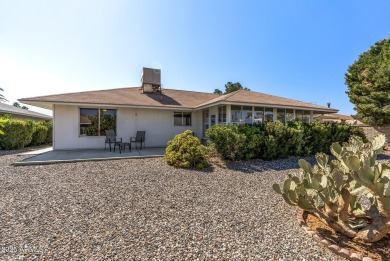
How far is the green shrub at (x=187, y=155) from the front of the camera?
714 cm

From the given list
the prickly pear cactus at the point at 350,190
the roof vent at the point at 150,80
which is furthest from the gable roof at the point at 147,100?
the prickly pear cactus at the point at 350,190

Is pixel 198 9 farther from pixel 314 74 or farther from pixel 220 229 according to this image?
pixel 314 74

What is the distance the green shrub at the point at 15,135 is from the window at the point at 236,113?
1361cm

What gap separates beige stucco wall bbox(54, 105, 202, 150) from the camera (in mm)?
10633

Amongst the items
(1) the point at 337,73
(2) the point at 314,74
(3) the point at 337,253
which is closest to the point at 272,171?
(3) the point at 337,253

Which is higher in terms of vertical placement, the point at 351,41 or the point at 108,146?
the point at 351,41

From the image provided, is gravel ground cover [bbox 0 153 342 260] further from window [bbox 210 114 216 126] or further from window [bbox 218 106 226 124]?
window [bbox 210 114 216 126]

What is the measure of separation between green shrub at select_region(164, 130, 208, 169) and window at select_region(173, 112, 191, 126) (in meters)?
5.79

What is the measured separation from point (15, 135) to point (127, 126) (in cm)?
704

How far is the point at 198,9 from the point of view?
9.16 meters

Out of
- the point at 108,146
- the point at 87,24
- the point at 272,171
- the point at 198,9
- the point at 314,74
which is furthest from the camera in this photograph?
the point at 314,74

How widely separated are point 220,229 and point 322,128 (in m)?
9.39

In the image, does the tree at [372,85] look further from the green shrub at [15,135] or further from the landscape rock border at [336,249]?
the green shrub at [15,135]

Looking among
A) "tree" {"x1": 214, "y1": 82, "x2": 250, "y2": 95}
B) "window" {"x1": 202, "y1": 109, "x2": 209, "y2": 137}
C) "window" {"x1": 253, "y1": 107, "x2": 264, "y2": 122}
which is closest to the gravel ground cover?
"window" {"x1": 253, "y1": 107, "x2": 264, "y2": 122}
